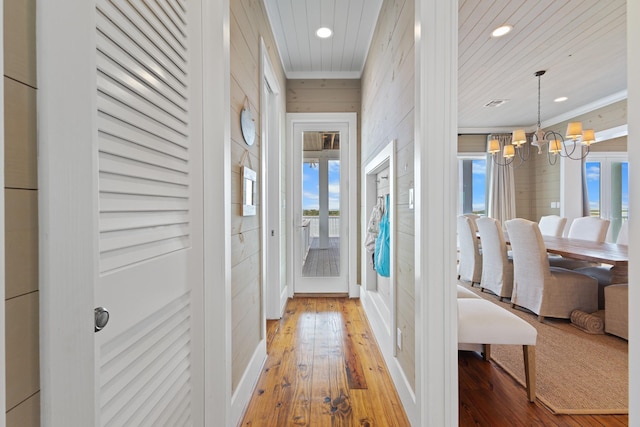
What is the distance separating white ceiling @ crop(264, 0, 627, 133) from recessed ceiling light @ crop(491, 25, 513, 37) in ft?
0.15

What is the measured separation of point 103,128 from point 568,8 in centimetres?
350

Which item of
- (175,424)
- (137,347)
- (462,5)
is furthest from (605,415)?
(462,5)

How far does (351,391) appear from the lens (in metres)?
1.86

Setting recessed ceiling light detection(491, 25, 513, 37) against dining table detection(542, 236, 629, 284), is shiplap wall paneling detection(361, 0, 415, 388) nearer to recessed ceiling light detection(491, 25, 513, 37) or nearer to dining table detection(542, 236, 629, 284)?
recessed ceiling light detection(491, 25, 513, 37)

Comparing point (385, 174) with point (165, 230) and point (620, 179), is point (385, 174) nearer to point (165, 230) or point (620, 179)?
point (165, 230)

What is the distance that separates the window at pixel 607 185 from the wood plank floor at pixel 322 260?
5411 mm

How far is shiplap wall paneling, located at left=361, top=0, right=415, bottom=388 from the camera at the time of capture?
1.63 metres

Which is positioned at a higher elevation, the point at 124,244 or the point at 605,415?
the point at 124,244

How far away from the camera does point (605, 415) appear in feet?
5.35

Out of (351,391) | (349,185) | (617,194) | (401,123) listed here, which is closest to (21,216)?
(401,123)

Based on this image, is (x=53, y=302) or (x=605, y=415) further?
(x=605, y=415)

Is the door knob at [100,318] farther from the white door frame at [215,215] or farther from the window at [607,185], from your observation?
the window at [607,185]

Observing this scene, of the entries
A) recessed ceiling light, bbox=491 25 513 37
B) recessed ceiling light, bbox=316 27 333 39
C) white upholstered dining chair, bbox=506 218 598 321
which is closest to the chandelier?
recessed ceiling light, bbox=491 25 513 37

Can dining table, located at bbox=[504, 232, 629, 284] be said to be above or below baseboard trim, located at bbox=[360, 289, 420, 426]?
above
